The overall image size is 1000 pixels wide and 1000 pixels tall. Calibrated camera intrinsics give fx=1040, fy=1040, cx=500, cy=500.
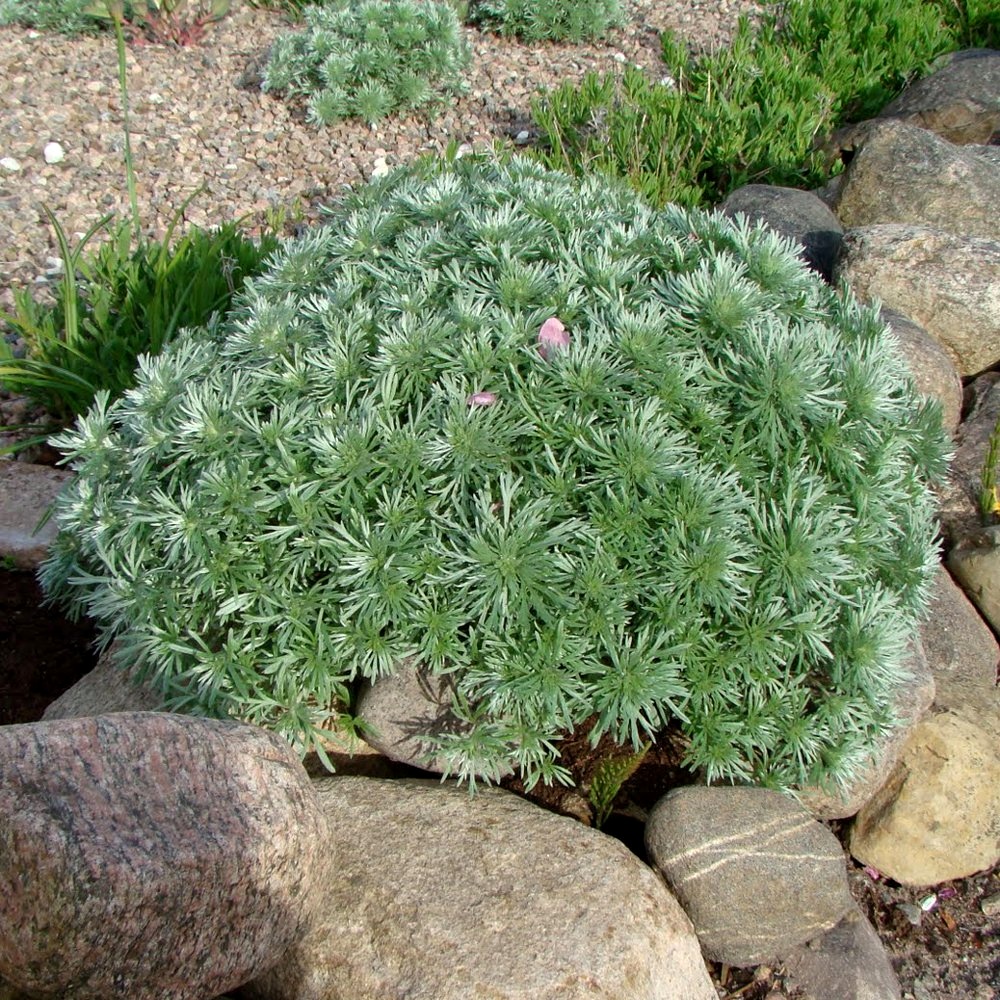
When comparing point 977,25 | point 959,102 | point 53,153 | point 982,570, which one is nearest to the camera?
point 982,570

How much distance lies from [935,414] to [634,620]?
1202 millimetres

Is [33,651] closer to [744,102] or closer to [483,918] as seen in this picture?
[483,918]

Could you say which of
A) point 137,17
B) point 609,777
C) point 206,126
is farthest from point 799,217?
point 137,17

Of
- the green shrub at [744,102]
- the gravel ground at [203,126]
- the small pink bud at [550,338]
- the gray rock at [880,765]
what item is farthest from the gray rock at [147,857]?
the green shrub at [744,102]

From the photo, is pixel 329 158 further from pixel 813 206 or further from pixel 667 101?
pixel 813 206

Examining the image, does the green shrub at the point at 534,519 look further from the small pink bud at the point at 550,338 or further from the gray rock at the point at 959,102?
the gray rock at the point at 959,102

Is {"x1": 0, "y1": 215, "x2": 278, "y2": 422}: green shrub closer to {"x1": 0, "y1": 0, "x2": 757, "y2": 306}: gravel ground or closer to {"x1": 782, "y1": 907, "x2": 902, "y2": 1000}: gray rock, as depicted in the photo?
{"x1": 0, "y1": 0, "x2": 757, "y2": 306}: gravel ground

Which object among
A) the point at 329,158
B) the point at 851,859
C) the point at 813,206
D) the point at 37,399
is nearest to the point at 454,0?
the point at 329,158

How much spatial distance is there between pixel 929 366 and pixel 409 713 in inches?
98.6

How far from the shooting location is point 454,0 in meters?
7.22

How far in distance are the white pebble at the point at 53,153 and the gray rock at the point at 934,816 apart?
514 centimetres

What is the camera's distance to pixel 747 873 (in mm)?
2482

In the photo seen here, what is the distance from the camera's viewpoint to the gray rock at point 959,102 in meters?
6.06

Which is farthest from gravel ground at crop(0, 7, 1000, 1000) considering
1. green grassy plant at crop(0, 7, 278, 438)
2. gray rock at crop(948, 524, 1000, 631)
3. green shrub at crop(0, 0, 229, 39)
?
gray rock at crop(948, 524, 1000, 631)
